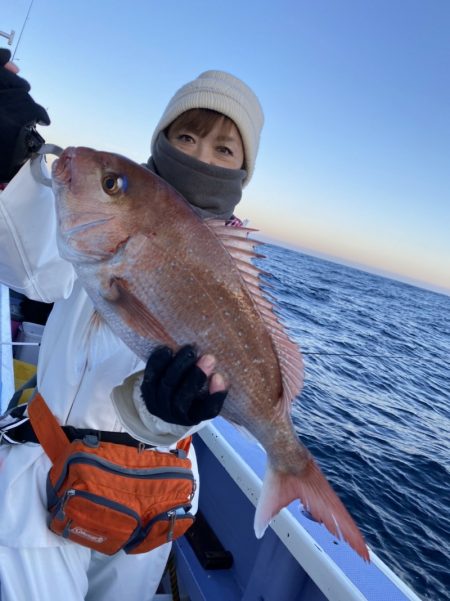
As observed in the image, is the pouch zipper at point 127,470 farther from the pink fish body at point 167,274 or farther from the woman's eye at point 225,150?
the woman's eye at point 225,150

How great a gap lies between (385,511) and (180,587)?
15.1 ft

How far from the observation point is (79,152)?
158 cm

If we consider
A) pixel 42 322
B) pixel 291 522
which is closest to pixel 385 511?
pixel 291 522

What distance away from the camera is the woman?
1.71 metres

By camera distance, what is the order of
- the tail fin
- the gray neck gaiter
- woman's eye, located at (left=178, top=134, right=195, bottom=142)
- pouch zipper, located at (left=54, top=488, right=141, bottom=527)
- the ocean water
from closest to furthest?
the tail fin, pouch zipper, located at (left=54, top=488, right=141, bottom=527), the gray neck gaiter, woman's eye, located at (left=178, top=134, right=195, bottom=142), the ocean water

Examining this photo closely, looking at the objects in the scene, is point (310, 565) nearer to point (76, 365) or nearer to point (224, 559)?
point (224, 559)

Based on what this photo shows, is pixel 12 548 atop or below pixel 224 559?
atop

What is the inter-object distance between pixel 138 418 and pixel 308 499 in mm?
806

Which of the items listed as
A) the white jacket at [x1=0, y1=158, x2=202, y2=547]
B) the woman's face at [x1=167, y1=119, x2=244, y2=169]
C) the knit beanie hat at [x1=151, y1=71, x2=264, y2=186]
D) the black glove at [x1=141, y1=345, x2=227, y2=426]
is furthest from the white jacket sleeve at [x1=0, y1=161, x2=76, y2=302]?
the knit beanie hat at [x1=151, y1=71, x2=264, y2=186]

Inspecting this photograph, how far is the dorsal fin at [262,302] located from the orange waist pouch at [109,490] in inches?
28.1

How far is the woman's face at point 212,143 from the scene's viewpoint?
2.23 m

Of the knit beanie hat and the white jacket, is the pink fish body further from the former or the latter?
the knit beanie hat

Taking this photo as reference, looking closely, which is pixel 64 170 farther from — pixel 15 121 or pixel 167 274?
pixel 167 274

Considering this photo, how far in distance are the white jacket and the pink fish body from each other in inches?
10.5
